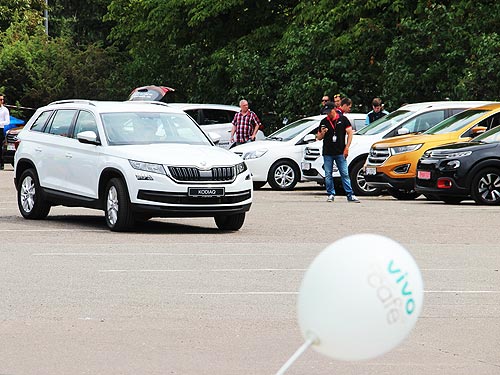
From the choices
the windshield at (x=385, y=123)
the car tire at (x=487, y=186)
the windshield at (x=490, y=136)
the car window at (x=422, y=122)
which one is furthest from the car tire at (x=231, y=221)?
the windshield at (x=385, y=123)

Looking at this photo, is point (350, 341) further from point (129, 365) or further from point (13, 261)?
point (13, 261)

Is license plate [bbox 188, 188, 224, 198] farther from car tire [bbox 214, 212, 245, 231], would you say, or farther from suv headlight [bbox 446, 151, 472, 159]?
suv headlight [bbox 446, 151, 472, 159]

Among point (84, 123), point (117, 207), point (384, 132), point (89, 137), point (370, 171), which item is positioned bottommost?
point (370, 171)

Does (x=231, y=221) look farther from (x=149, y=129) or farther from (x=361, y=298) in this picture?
(x=361, y=298)

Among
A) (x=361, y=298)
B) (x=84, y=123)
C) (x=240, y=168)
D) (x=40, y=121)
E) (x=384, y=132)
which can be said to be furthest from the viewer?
(x=384, y=132)

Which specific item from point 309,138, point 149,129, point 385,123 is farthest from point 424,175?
point 149,129

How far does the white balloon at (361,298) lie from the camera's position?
375cm

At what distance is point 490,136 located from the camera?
72.2 feet

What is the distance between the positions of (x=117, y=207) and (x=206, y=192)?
118 cm

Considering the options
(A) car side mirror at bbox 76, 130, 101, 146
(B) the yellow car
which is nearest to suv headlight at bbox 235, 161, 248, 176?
(A) car side mirror at bbox 76, 130, 101, 146

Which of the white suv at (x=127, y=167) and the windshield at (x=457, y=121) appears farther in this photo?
the windshield at (x=457, y=121)

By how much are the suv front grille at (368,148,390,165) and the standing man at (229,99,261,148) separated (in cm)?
556

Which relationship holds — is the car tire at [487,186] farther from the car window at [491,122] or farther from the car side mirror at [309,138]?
the car side mirror at [309,138]

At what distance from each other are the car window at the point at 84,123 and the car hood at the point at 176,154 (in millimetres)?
893
